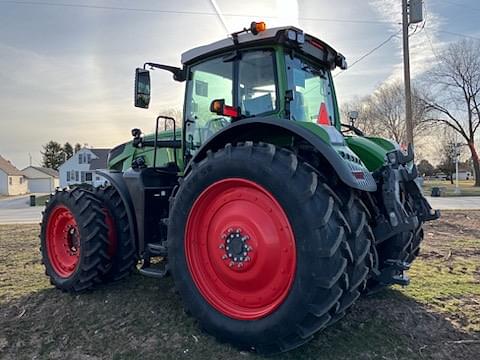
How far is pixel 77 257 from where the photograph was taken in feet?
15.1

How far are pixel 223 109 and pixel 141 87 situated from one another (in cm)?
117

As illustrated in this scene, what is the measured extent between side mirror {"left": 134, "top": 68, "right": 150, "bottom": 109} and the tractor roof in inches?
17.2

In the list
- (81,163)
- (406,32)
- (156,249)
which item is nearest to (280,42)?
(156,249)

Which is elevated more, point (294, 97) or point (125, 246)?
point (294, 97)

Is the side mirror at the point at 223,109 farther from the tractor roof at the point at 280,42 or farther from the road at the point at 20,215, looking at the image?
the road at the point at 20,215

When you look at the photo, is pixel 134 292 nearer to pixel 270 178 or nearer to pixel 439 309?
pixel 270 178

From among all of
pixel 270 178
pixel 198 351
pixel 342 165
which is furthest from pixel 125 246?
pixel 342 165

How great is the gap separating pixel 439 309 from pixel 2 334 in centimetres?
400

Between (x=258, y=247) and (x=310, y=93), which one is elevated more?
(x=310, y=93)

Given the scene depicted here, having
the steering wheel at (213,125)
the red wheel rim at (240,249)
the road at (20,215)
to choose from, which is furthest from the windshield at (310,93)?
the road at (20,215)

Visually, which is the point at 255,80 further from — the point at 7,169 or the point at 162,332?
the point at 7,169

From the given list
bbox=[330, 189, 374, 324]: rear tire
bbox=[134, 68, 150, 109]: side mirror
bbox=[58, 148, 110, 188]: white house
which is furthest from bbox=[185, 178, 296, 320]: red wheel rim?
bbox=[58, 148, 110, 188]: white house

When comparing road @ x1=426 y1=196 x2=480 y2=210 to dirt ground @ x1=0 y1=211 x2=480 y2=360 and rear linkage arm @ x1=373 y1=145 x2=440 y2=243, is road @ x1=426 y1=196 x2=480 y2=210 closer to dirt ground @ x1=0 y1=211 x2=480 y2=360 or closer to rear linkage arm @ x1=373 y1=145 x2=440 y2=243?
dirt ground @ x1=0 y1=211 x2=480 y2=360

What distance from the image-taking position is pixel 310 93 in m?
4.18
